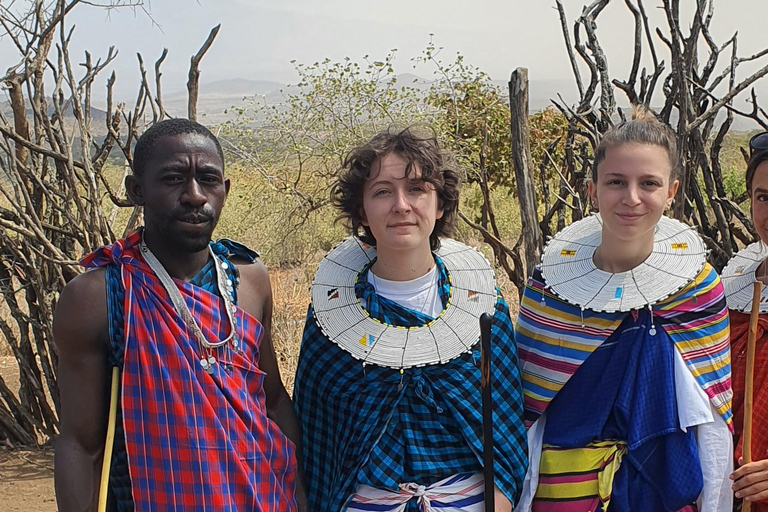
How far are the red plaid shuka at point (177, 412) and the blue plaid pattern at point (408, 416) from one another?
34cm

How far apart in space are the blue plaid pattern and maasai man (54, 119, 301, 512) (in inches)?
9.8

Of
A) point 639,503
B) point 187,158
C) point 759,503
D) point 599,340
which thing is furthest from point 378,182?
point 759,503

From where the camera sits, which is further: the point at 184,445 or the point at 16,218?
the point at 16,218

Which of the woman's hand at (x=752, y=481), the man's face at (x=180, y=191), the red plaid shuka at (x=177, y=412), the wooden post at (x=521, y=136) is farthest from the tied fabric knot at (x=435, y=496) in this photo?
the wooden post at (x=521, y=136)

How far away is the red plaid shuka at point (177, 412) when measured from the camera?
1.90 meters

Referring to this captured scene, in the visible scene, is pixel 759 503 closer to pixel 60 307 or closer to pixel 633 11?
pixel 60 307

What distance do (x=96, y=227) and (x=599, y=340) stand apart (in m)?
2.89

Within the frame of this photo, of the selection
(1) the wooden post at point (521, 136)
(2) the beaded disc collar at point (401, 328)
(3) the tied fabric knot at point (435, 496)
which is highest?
(1) the wooden post at point (521, 136)

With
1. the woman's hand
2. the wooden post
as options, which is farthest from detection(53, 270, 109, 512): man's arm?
the wooden post

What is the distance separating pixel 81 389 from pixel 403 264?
3.22ft

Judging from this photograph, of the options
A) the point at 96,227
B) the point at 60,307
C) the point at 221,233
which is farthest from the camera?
the point at 221,233

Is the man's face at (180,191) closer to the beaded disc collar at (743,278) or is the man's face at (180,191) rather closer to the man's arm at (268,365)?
the man's arm at (268,365)

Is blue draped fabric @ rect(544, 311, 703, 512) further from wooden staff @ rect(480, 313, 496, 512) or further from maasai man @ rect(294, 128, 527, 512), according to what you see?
wooden staff @ rect(480, 313, 496, 512)

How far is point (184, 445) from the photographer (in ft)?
6.25
